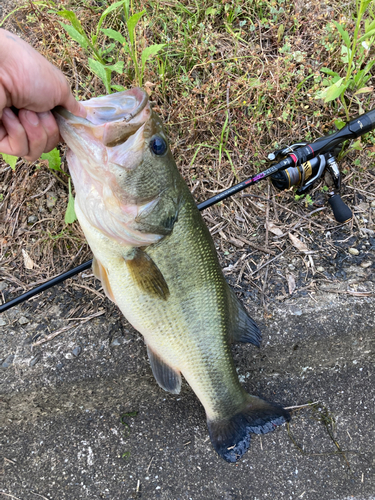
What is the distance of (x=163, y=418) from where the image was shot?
8.26 feet

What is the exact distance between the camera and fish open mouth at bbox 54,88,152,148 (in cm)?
149

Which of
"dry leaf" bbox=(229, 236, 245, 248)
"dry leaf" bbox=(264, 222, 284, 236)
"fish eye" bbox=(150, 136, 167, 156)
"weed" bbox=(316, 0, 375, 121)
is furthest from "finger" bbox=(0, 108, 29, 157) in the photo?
"weed" bbox=(316, 0, 375, 121)

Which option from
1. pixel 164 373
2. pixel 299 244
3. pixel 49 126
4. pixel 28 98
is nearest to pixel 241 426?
pixel 164 373

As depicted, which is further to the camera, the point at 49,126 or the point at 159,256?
the point at 159,256

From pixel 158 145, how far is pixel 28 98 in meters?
0.61

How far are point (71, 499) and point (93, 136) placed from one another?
263 cm

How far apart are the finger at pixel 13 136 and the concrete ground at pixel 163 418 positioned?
1159 millimetres

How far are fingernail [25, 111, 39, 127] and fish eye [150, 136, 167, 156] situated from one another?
1.82ft

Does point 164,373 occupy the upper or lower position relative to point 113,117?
lower

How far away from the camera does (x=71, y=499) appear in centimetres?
239

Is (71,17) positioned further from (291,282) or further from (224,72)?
(291,282)

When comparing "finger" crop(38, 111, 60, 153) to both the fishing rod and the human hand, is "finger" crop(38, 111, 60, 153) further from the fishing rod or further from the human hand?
the fishing rod

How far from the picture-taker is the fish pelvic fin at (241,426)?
6.98 ft

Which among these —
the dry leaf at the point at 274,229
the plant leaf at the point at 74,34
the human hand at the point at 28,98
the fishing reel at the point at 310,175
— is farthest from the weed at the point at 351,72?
the human hand at the point at 28,98
